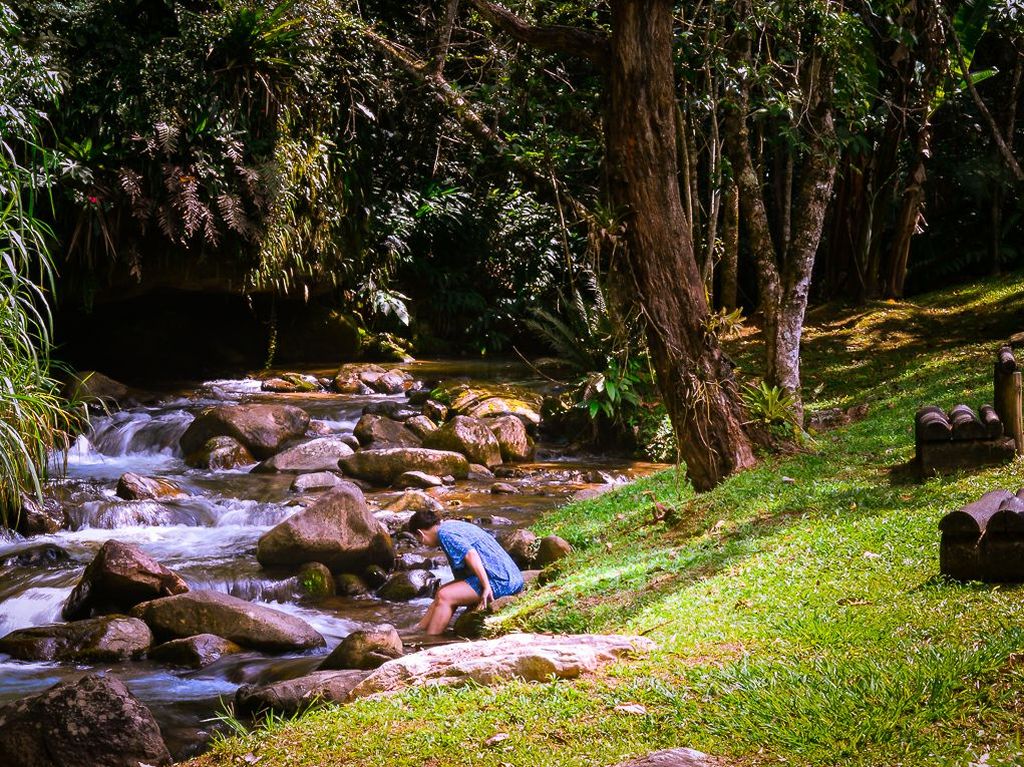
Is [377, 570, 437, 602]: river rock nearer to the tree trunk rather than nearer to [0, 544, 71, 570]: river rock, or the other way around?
[0, 544, 71, 570]: river rock

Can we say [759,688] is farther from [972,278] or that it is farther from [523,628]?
[972,278]

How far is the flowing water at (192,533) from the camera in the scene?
679 cm

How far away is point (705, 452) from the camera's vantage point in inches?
323

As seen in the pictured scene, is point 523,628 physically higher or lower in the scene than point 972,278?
lower

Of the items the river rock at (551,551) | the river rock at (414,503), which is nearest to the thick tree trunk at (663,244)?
the river rock at (551,551)

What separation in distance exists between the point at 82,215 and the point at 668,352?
32.9 feet

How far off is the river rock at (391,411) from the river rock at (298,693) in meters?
8.66

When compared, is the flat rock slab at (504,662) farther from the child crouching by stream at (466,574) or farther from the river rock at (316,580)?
the river rock at (316,580)

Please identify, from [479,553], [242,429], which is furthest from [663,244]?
[242,429]

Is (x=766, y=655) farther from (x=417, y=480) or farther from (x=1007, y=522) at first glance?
(x=417, y=480)

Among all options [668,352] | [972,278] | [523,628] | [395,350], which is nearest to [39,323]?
[523,628]

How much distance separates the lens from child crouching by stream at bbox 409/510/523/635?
23.7 feet

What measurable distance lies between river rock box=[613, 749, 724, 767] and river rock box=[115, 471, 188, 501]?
8.91 metres

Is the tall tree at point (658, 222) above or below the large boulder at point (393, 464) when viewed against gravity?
above
